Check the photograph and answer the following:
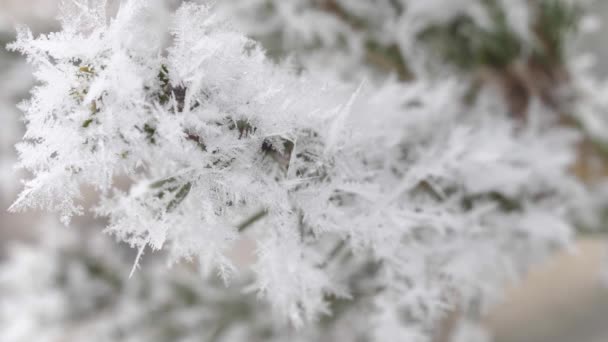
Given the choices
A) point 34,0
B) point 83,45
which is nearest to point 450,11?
point 83,45

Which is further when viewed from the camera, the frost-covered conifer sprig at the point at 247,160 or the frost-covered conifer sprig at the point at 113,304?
the frost-covered conifer sprig at the point at 113,304

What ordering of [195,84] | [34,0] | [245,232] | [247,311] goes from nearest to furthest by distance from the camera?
[195,84] < [245,232] < [247,311] < [34,0]

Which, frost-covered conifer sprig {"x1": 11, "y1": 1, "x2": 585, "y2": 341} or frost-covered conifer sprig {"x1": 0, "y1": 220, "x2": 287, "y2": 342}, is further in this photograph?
frost-covered conifer sprig {"x1": 0, "y1": 220, "x2": 287, "y2": 342}

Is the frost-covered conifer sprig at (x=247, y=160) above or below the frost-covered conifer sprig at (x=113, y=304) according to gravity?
above

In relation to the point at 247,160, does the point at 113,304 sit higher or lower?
lower

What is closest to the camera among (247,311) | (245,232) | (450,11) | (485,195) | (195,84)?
(195,84)

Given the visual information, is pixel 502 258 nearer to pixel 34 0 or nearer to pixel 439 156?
pixel 439 156

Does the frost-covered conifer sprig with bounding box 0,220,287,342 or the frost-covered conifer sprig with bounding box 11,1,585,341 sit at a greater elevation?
the frost-covered conifer sprig with bounding box 11,1,585,341

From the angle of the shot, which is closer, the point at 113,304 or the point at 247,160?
the point at 247,160
